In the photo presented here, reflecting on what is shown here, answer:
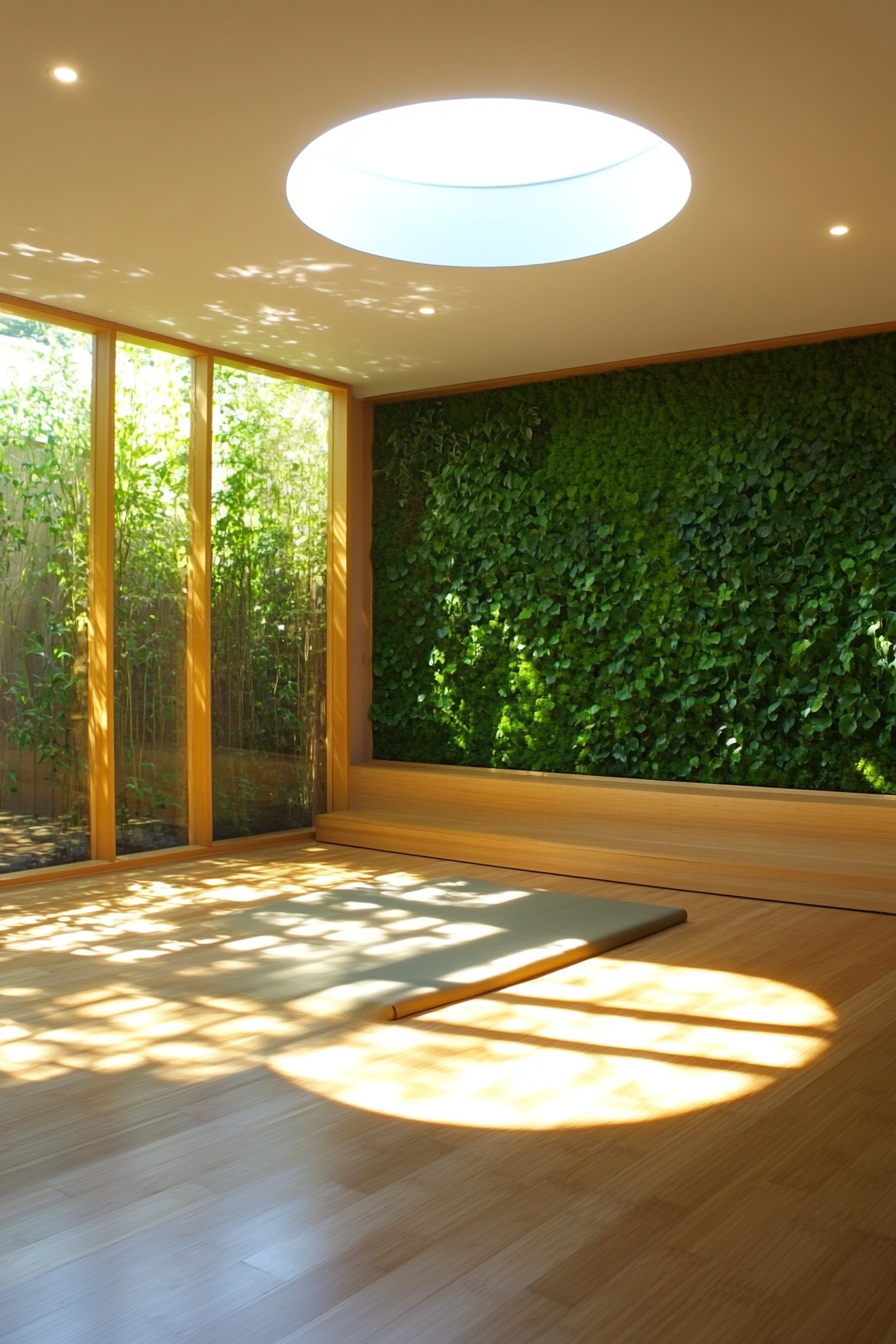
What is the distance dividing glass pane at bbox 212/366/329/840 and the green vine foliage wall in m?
0.56

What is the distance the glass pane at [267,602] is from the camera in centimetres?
693

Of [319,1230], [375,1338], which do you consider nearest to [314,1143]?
[319,1230]

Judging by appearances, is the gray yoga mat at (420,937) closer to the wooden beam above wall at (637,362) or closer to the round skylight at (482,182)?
the round skylight at (482,182)

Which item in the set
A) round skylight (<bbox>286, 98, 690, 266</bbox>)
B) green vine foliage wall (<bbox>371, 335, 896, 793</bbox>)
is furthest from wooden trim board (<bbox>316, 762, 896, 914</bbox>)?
round skylight (<bbox>286, 98, 690, 266</bbox>)

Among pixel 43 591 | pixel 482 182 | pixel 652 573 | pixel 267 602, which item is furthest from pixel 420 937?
pixel 482 182

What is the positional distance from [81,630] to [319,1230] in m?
4.34

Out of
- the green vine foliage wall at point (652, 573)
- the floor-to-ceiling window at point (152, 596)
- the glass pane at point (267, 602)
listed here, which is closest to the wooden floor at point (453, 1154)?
the floor-to-ceiling window at point (152, 596)

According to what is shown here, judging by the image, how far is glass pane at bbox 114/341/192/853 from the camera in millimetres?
A: 6387

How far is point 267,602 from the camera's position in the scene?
7195mm

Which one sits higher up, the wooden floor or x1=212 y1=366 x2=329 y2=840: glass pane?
x1=212 y1=366 x2=329 y2=840: glass pane

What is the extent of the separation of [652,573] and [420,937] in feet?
9.50

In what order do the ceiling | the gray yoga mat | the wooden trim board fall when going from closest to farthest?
the ceiling, the gray yoga mat, the wooden trim board

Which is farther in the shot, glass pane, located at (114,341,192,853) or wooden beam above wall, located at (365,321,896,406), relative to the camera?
glass pane, located at (114,341,192,853)

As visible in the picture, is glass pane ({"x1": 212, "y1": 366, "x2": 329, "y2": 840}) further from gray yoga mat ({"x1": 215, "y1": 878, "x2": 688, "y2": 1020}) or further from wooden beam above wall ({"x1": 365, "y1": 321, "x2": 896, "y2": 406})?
gray yoga mat ({"x1": 215, "y1": 878, "x2": 688, "y2": 1020})
